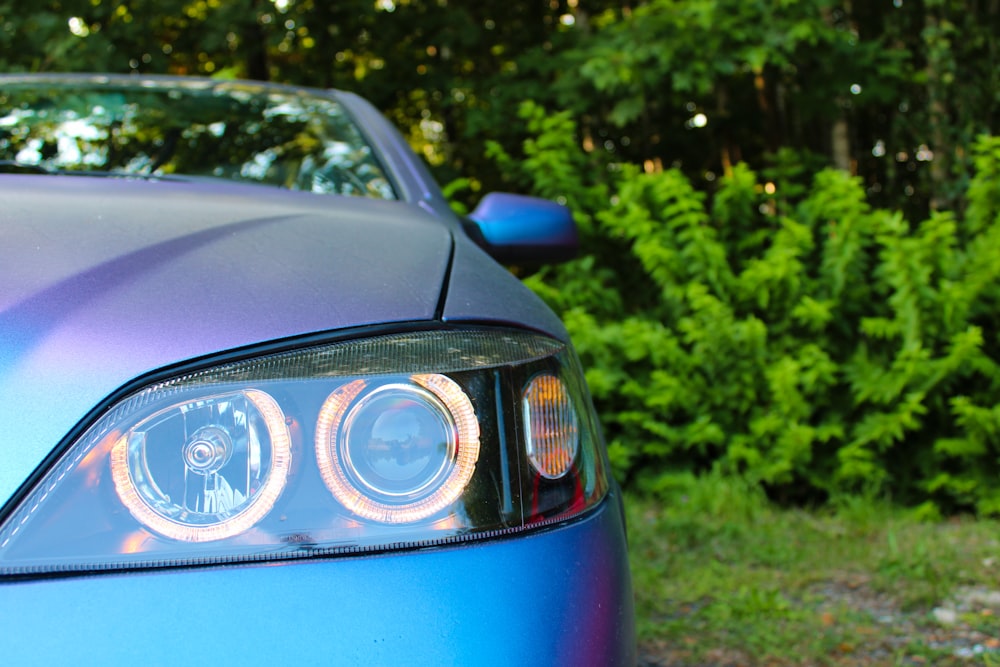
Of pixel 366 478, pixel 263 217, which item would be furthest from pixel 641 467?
pixel 366 478

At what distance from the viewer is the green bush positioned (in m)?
3.76

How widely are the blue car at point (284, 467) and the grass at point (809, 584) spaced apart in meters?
1.60

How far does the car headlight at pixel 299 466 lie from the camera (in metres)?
0.86

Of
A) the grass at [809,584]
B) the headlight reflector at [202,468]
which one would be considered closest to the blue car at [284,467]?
the headlight reflector at [202,468]

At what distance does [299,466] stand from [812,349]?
131 inches

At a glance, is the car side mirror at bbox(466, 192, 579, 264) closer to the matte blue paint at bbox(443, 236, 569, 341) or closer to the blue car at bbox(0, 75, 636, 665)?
the matte blue paint at bbox(443, 236, 569, 341)

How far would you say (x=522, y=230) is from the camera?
190 cm

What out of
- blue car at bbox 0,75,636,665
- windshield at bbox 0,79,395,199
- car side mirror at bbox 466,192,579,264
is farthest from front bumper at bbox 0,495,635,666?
windshield at bbox 0,79,395,199

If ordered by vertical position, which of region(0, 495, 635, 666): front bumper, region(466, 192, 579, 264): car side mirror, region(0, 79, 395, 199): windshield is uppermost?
region(0, 79, 395, 199): windshield

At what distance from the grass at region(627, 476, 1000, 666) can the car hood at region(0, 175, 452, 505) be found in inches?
66.6

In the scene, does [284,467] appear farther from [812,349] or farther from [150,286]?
[812,349]

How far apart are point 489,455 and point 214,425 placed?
28 centimetres

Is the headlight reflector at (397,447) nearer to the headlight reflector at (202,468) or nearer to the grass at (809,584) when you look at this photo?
the headlight reflector at (202,468)

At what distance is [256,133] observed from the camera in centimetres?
231
